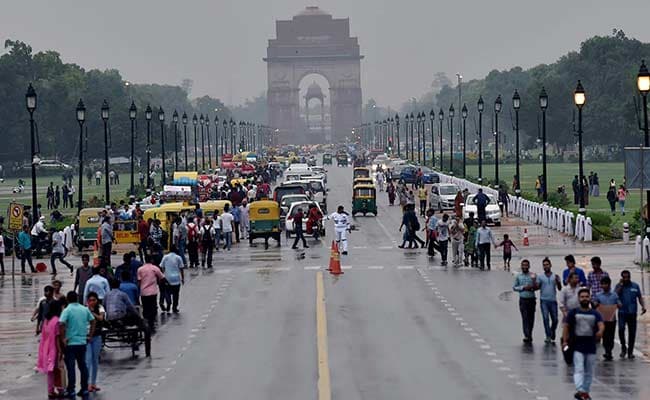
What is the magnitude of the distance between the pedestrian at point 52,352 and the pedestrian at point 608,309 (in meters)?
7.95

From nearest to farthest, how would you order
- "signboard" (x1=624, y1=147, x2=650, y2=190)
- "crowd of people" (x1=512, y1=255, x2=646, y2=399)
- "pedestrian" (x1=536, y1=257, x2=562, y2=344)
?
"crowd of people" (x1=512, y1=255, x2=646, y2=399), "pedestrian" (x1=536, y1=257, x2=562, y2=344), "signboard" (x1=624, y1=147, x2=650, y2=190)

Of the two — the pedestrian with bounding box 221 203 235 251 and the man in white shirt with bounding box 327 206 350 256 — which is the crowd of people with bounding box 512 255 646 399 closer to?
the man in white shirt with bounding box 327 206 350 256

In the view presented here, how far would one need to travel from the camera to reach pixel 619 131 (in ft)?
500

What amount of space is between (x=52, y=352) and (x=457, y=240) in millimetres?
21519

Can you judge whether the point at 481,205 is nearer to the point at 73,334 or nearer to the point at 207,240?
the point at 207,240

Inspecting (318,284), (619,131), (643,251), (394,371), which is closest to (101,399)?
(394,371)

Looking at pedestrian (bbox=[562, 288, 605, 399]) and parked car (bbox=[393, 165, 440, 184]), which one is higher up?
parked car (bbox=[393, 165, 440, 184])

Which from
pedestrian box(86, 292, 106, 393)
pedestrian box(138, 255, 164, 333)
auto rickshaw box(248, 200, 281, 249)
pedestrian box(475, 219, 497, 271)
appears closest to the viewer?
pedestrian box(86, 292, 106, 393)

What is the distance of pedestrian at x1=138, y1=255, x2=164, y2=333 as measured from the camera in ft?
95.1

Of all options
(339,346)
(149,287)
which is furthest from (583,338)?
(149,287)

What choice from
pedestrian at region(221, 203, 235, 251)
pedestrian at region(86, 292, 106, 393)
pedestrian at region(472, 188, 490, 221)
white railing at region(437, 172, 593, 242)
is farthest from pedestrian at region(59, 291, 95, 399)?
pedestrian at region(472, 188, 490, 221)

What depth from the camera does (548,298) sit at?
2655cm

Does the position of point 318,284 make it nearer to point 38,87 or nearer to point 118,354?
point 118,354

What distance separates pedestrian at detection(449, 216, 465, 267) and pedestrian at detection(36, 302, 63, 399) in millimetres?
20685
